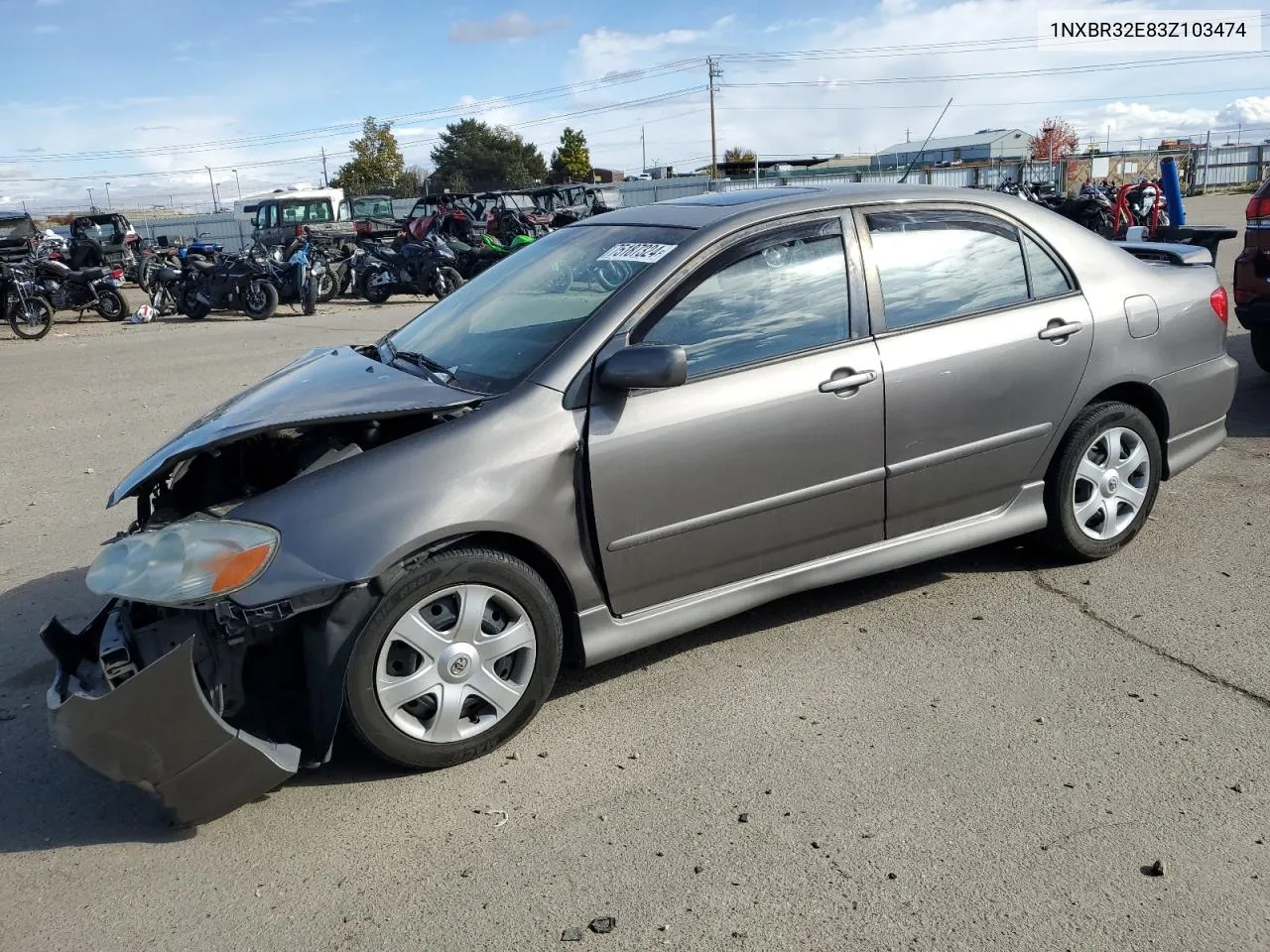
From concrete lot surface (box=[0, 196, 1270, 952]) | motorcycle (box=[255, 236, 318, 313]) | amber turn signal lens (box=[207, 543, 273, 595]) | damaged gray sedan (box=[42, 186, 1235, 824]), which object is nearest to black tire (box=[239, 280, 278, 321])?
motorcycle (box=[255, 236, 318, 313])

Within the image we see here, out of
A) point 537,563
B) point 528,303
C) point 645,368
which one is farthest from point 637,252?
point 537,563

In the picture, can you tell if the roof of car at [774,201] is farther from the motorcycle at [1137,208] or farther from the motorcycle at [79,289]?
the motorcycle at [1137,208]

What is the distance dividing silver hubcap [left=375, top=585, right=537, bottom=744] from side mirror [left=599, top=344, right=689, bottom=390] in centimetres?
75

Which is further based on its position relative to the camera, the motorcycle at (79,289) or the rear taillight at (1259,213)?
the motorcycle at (79,289)

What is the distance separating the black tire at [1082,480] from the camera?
4.30 meters

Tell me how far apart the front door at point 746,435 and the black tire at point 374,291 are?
15.0 metres

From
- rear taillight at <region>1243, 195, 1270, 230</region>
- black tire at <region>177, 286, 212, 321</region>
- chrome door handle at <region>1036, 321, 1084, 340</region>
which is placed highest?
rear taillight at <region>1243, 195, 1270, 230</region>

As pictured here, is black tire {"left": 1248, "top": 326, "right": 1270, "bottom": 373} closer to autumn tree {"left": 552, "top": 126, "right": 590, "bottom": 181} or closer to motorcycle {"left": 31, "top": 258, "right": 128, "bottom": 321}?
motorcycle {"left": 31, "top": 258, "right": 128, "bottom": 321}

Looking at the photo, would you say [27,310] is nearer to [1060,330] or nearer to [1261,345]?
[1060,330]

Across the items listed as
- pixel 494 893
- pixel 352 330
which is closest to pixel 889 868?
pixel 494 893

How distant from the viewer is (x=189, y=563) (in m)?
2.92

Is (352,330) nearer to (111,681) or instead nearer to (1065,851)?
(111,681)

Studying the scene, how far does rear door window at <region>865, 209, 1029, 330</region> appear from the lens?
155 inches

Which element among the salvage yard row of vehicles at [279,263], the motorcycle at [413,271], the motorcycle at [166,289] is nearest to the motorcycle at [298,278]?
the salvage yard row of vehicles at [279,263]
